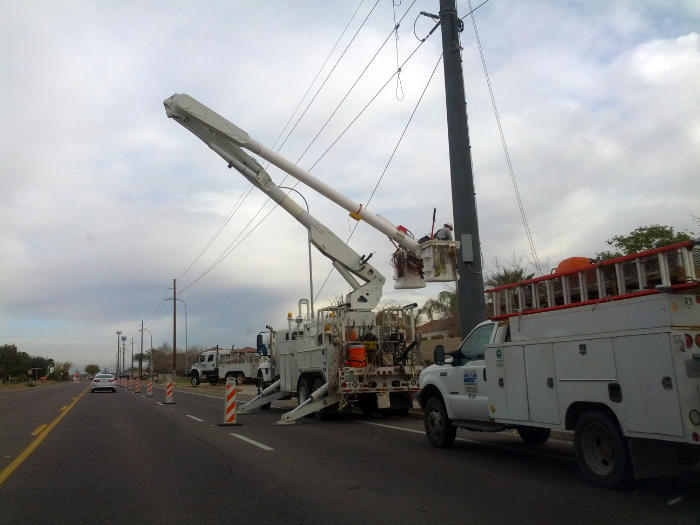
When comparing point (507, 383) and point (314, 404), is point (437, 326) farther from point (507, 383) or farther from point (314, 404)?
point (507, 383)

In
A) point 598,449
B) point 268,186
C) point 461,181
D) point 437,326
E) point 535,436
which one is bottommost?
point 535,436

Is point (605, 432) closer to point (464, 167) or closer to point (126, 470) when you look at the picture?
point (126, 470)

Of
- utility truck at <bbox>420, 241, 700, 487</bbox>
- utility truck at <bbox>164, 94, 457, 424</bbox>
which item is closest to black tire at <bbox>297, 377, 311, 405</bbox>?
utility truck at <bbox>164, 94, 457, 424</bbox>

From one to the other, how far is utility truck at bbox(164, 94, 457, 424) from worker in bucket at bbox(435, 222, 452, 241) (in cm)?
36

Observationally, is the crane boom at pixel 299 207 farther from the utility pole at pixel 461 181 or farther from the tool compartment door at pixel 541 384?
the tool compartment door at pixel 541 384

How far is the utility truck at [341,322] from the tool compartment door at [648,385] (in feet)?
28.5

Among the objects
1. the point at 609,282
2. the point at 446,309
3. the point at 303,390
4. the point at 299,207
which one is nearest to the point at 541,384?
the point at 609,282

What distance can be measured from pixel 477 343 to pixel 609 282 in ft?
10.2

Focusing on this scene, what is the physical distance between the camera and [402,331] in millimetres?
16781

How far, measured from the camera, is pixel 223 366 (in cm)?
4616

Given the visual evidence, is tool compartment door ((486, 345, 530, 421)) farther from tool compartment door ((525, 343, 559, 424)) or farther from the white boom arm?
the white boom arm

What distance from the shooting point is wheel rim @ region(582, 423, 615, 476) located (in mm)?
6977

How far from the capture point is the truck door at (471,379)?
9273 millimetres

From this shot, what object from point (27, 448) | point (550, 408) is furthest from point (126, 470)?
point (550, 408)
